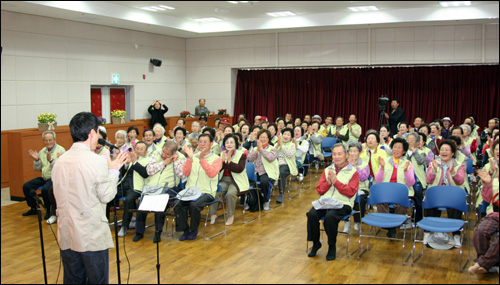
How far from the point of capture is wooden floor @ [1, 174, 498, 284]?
4.80 m

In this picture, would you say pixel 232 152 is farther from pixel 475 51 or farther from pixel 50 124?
pixel 475 51

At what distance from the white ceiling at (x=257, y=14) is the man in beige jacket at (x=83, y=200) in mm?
7255

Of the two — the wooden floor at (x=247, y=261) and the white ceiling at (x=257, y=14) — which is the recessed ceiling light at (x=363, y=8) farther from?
the wooden floor at (x=247, y=261)

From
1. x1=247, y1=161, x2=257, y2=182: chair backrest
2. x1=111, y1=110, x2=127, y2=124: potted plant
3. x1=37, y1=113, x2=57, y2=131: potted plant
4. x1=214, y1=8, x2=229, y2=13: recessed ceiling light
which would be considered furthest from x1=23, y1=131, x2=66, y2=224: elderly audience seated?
x1=214, y1=8, x2=229, y2=13: recessed ceiling light

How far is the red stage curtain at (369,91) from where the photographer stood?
514 inches

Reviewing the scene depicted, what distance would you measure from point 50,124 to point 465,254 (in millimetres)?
7705

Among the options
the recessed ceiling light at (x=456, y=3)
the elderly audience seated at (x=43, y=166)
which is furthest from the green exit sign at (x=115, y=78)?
the recessed ceiling light at (x=456, y=3)

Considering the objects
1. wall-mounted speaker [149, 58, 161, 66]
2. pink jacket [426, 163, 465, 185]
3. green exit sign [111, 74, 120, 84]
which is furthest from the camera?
wall-mounted speaker [149, 58, 161, 66]

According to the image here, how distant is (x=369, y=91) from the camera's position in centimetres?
1417

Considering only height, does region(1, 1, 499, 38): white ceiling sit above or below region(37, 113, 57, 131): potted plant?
above

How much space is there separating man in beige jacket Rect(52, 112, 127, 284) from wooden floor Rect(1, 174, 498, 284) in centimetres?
157

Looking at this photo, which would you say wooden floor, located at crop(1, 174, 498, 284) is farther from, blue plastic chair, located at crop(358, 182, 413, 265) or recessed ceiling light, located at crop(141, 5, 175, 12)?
recessed ceiling light, located at crop(141, 5, 175, 12)

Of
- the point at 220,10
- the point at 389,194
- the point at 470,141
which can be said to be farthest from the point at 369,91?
the point at 389,194

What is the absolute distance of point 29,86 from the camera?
10.5m
